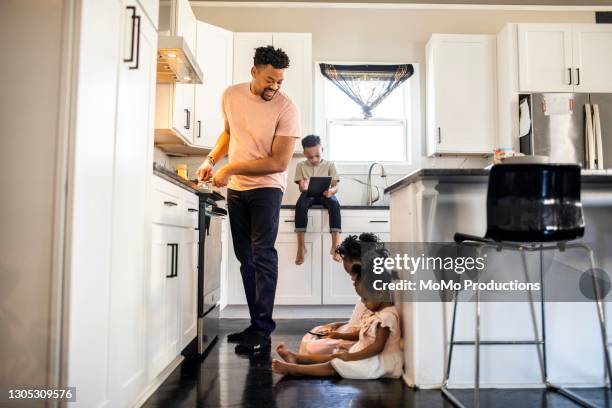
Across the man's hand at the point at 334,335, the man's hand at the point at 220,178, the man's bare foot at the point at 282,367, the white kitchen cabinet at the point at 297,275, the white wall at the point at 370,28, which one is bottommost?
the man's bare foot at the point at 282,367

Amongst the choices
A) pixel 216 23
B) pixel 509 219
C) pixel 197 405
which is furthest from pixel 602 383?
pixel 216 23

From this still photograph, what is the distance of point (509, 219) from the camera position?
143cm

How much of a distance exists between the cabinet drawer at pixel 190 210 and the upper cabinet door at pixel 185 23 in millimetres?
1577

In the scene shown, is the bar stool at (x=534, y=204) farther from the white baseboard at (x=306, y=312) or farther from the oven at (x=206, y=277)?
the white baseboard at (x=306, y=312)

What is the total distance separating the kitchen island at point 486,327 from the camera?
5.82 ft

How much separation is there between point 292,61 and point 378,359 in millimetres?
2891

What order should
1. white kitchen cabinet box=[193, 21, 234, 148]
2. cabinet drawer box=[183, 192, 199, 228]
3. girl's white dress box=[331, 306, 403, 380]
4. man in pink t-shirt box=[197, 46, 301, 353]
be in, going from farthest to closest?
white kitchen cabinet box=[193, 21, 234, 148]
man in pink t-shirt box=[197, 46, 301, 353]
cabinet drawer box=[183, 192, 199, 228]
girl's white dress box=[331, 306, 403, 380]

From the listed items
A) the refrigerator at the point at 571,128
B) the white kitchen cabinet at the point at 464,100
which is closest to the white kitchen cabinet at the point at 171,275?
the white kitchen cabinet at the point at 464,100

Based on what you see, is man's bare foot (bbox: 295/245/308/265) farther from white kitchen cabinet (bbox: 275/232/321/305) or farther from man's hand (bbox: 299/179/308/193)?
man's hand (bbox: 299/179/308/193)

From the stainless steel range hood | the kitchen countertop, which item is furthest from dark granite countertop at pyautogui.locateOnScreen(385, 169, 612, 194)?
the stainless steel range hood

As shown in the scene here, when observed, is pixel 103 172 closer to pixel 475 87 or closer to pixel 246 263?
pixel 246 263

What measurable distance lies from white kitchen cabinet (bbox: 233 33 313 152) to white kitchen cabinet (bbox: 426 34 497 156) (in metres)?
1.15

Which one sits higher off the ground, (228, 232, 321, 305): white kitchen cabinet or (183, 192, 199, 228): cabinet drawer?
(183, 192, 199, 228): cabinet drawer

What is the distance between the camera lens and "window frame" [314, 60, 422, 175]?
4328mm
